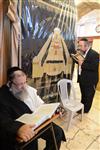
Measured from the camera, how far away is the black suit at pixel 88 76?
335cm

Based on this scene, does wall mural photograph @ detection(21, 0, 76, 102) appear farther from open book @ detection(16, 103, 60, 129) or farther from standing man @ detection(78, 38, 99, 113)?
open book @ detection(16, 103, 60, 129)

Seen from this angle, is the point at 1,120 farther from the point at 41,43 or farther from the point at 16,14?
the point at 41,43

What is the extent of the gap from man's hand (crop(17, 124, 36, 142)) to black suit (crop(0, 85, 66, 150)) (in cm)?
5

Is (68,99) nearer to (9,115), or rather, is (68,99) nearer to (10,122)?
(9,115)

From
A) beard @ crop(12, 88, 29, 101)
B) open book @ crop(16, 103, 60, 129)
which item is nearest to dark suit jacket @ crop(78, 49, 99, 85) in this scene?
beard @ crop(12, 88, 29, 101)

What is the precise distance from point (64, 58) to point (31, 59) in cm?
83

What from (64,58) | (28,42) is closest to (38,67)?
(28,42)

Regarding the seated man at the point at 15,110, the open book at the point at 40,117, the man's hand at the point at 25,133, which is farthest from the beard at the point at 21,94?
the man's hand at the point at 25,133

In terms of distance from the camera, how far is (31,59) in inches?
105

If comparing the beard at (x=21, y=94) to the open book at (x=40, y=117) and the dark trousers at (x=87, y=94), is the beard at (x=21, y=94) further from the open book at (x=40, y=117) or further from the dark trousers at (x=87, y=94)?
the dark trousers at (x=87, y=94)

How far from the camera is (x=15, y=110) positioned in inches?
70.3

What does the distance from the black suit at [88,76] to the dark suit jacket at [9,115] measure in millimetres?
1730

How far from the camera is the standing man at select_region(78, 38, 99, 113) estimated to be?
3.35m

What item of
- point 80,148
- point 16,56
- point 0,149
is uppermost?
point 16,56
